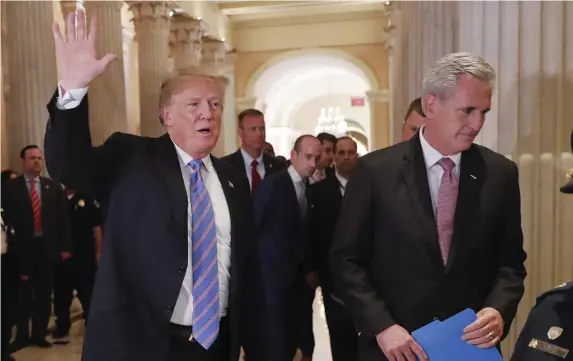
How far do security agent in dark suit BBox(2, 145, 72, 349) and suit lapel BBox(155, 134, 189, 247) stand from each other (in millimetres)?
3493

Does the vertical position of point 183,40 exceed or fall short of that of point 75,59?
it exceeds it

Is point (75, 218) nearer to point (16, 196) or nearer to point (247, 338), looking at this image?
point (16, 196)

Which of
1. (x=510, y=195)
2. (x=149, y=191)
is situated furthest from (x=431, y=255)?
(x=149, y=191)

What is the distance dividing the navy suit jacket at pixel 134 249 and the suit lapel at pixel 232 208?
0.20m

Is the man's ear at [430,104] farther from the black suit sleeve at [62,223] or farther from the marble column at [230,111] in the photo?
the marble column at [230,111]

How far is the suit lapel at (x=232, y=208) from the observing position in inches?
80.6

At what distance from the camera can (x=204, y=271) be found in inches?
76.8

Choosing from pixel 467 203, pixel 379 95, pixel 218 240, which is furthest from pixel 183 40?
pixel 467 203

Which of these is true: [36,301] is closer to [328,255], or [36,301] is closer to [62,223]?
[62,223]

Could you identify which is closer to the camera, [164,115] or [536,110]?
[164,115]

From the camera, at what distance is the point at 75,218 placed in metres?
5.55

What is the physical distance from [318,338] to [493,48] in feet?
10.8

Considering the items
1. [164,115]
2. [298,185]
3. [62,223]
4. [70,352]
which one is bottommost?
[70,352]

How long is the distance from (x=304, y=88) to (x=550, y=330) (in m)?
22.6
